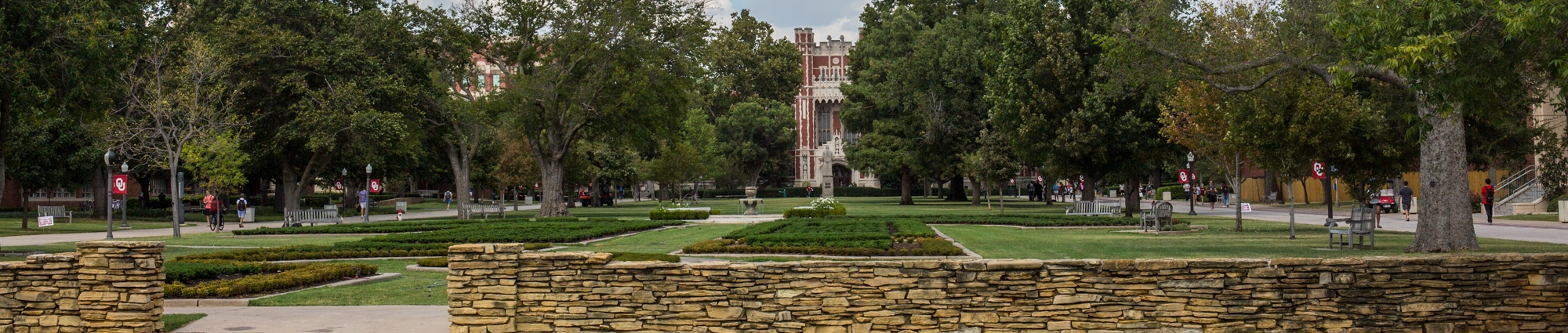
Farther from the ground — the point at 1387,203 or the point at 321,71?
the point at 321,71

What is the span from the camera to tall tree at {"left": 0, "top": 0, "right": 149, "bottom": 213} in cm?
2023

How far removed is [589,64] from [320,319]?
31989mm

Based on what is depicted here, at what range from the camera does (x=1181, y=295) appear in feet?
33.2

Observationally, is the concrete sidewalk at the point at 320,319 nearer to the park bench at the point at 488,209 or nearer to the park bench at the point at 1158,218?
the park bench at the point at 1158,218

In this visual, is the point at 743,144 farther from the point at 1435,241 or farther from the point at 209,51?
the point at 1435,241

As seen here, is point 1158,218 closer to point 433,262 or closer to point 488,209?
point 433,262

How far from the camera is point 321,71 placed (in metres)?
42.1

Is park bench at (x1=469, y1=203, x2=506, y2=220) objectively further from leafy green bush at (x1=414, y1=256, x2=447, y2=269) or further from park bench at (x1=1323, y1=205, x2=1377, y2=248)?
park bench at (x1=1323, y1=205, x2=1377, y2=248)

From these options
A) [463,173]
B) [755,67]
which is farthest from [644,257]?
[755,67]

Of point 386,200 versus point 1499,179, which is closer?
point 1499,179

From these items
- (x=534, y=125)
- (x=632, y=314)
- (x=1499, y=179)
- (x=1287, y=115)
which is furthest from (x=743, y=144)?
(x=632, y=314)

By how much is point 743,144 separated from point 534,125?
47.8 metres

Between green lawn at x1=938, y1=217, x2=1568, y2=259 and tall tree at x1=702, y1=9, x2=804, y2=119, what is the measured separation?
2609 inches

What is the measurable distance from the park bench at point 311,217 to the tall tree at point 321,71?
463 cm
